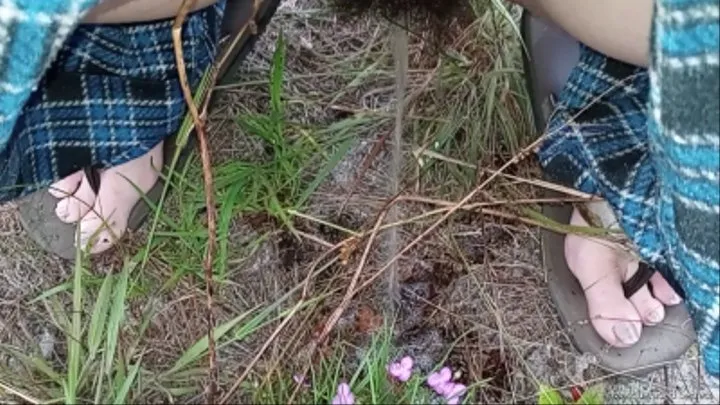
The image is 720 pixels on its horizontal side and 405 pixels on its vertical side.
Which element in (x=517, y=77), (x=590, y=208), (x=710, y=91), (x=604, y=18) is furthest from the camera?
(x=517, y=77)

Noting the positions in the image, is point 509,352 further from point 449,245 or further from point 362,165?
point 362,165

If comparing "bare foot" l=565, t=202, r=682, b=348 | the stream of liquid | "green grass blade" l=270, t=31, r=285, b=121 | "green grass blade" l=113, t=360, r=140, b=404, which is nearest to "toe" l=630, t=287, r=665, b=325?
"bare foot" l=565, t=202, r=682, b=348

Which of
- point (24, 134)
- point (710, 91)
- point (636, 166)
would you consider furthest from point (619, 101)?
point (24, 134)

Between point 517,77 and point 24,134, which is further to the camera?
point 517,77

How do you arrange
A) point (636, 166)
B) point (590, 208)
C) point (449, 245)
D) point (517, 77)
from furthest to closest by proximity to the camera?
point (517, 77), point (449, 245), point (590, 208), point (636, 166)

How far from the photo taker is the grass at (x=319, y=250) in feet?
3.86

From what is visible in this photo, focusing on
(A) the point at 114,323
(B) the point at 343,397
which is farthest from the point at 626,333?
(A) the point at 114,323

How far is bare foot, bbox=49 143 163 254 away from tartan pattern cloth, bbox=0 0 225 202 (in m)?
0.05

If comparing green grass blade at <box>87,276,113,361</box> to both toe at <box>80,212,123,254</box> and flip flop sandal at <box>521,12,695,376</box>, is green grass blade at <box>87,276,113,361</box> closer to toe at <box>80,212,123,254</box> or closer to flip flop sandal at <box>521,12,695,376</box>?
toe at <box>80,212,123,254</box>

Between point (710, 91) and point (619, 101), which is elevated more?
point (710, 91)

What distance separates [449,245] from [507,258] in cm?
8

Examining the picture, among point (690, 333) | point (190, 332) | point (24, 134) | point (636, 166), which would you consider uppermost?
point (24, 134)

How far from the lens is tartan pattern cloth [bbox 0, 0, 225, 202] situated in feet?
4.04

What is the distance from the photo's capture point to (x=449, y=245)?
139 centimetres
